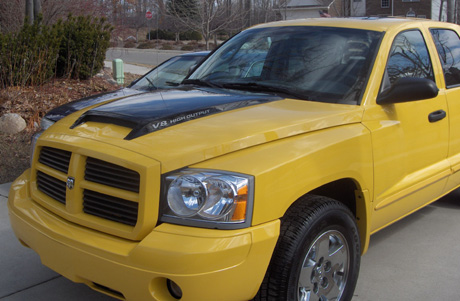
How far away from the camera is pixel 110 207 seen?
2.81 meters

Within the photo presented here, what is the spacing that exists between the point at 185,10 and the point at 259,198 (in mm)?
18281

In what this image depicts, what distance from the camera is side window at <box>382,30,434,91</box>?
12.8 ft

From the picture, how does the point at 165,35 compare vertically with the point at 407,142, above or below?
above

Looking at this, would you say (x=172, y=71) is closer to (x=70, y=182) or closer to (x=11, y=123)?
(x=11, y=123)

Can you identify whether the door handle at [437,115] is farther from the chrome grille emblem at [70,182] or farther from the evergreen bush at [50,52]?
the evergreen bush at [50,52]

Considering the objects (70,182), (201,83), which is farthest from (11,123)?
(70,182)

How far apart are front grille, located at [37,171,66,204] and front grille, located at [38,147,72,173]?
0.25 feet

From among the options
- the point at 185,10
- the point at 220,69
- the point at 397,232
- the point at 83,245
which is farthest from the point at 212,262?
the point at 185,10

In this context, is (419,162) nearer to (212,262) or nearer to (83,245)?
(212,262)

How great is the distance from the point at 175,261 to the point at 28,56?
7.85m

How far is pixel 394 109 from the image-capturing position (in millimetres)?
3678

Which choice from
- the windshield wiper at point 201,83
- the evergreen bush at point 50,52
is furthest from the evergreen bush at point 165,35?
the windshield wiper at point 201,83

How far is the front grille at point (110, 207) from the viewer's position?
8.91 feet

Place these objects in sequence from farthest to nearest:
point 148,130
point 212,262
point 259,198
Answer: point 148,130
point 259,198
point 212,262
